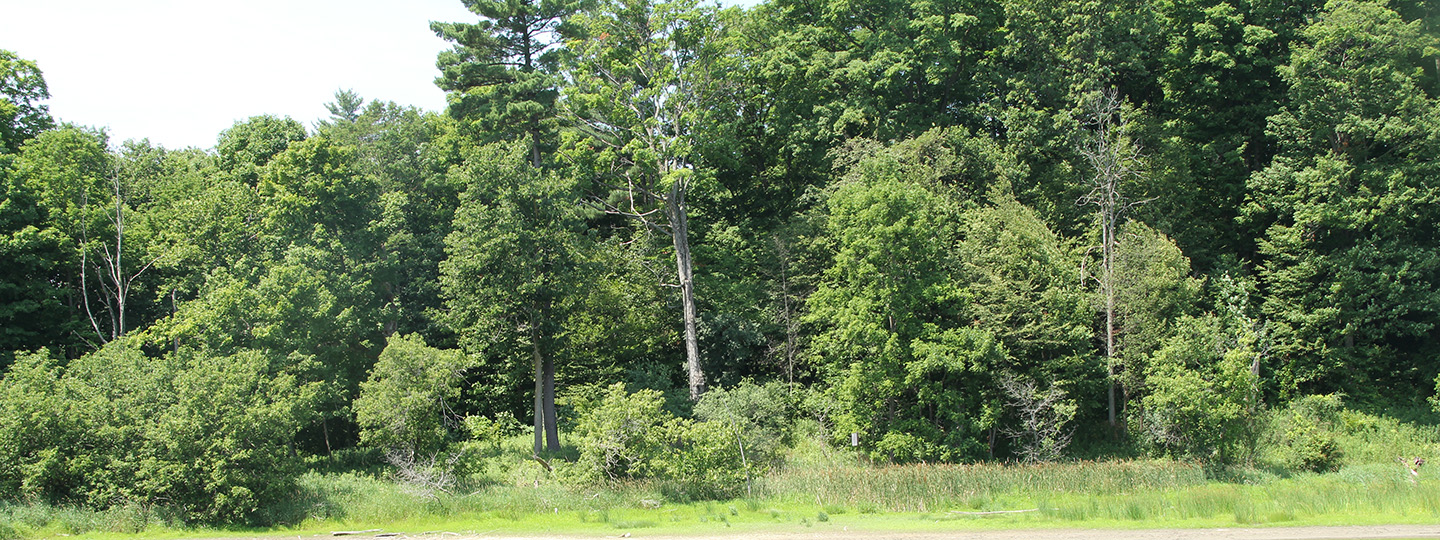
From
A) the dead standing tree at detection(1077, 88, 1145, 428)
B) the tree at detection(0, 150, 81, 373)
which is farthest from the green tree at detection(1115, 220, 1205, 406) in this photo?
the tree at detection(0, 150, 81, 373)

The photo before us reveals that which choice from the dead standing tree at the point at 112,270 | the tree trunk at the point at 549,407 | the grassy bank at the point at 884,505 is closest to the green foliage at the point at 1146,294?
the grassy bank at the point at 884,505

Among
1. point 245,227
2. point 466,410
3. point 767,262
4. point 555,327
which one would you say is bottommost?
point 466,410

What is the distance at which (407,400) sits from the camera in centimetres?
2572

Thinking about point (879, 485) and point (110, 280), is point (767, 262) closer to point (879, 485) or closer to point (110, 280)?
point (879, 485)

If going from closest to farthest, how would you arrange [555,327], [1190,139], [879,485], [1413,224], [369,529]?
[369,529]
[879,485]
[555,327]
[1413,224]
[1190,139]

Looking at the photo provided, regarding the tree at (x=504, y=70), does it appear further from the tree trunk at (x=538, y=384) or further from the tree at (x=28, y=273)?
the tree at (x=28, y=273)

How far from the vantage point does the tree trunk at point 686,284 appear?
33.9 metres

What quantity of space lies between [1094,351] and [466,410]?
24559 mm

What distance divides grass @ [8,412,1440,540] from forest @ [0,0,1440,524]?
2.75 feet

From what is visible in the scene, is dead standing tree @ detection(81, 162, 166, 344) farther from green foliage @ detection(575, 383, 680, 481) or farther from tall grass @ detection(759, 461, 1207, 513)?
tall grass @ detection(759, 461, 1207, 513)

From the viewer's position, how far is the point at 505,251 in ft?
101

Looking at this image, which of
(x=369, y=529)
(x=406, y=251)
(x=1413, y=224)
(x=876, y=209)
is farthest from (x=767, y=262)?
(x=1413, y=224)

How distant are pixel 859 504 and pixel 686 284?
1295 cm

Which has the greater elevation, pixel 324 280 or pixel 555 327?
pixel 324 280
